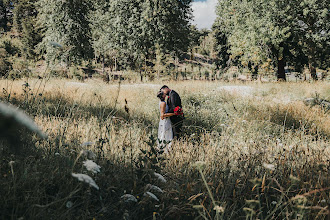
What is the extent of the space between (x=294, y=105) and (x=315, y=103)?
0.87 m

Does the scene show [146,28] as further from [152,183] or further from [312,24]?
[152,183]

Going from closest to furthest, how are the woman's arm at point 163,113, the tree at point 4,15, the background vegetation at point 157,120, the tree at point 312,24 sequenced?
the background vegetation at point 157,120 < the woman's arm at point 163,113 < the tree at point 312,24 < the tree at point 4,15

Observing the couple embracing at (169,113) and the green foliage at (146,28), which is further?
the green foliage at (146,28)

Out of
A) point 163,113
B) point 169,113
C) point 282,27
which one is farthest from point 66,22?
point 169,113

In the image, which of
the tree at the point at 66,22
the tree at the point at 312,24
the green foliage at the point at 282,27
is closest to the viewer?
the tree at the point at 312,24

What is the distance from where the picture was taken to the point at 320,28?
17.3 metres

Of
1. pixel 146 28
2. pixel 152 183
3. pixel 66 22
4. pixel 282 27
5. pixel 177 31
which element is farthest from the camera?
pixel 177 31

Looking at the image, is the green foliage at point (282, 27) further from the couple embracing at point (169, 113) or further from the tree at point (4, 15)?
the tree at point (4, 15)

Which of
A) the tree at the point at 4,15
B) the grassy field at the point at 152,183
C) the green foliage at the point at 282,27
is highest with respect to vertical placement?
the tree at the point at 4,15

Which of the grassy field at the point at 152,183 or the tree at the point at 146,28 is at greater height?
the tree at the point at 146,28

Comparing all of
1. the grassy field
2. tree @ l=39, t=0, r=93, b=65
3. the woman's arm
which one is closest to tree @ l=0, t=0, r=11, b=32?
tree @ l=39, t=0, r=93, b=65

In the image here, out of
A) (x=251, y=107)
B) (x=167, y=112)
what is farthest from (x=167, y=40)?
(x=167, y=112)

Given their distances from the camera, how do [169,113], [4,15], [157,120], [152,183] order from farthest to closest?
[4,15], [157,120], [169,113], [152,183]

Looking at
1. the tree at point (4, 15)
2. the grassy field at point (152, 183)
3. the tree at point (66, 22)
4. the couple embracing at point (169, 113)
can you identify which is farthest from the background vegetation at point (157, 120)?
the tree at point (4, 15)
